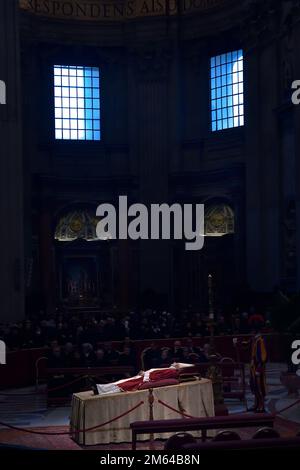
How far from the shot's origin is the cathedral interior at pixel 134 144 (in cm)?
3531

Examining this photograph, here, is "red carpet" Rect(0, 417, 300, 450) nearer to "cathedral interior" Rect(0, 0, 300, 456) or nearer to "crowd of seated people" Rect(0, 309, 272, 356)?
"crowd of seated people" Rect(0, 309, 272, 356)

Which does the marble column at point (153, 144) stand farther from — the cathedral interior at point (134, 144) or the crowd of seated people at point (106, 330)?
the crowd of seated people at point (106, 330)

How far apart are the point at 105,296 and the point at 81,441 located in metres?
23.2

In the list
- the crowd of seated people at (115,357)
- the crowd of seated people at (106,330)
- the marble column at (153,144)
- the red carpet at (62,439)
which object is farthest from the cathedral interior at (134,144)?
the red carpet at (62,439)

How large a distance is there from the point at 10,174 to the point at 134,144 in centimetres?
1078

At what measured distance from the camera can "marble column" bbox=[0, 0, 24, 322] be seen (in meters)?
27.1

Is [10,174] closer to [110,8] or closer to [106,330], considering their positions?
[106,330]

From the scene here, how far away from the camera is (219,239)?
117 ft

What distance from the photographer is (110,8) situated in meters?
37.4

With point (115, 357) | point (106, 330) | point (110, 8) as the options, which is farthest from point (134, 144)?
point (115, 357)

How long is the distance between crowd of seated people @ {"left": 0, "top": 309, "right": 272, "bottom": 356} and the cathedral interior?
19.7ft

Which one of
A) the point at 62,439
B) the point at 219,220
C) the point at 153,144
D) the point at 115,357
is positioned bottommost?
the point at 62,439
